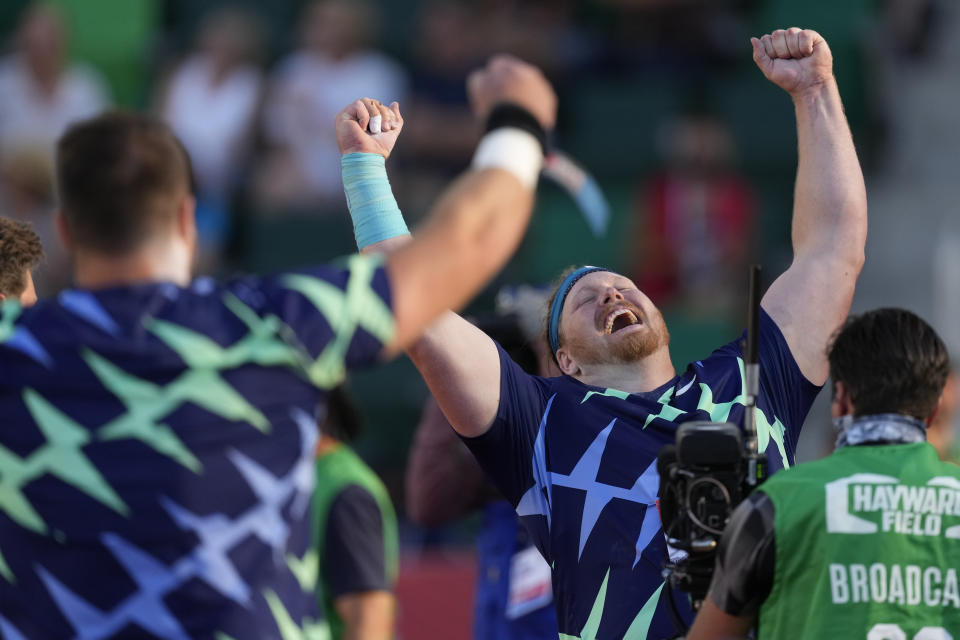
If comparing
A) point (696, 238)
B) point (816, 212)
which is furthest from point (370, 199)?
point (696, 238)

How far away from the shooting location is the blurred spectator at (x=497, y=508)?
462 cm

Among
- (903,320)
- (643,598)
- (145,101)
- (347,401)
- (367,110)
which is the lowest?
(643,598)

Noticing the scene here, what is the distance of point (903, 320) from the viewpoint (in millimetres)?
2744

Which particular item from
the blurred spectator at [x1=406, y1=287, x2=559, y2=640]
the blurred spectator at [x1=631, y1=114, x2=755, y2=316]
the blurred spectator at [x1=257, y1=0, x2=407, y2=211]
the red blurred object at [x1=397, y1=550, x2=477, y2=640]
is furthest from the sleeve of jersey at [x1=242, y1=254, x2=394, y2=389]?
the blurred spectator at [x1=257, y1=0, x2=407, y2=211]

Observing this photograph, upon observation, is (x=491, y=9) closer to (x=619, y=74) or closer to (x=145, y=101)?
(x=619, y=74)

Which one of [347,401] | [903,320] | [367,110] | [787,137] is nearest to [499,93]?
[367,110]

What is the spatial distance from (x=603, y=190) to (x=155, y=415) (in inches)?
297

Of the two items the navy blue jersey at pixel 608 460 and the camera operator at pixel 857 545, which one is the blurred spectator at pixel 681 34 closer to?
the navy blue jersey at pixel 608 460

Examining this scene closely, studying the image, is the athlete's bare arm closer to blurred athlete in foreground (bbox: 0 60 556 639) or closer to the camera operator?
blurred athlete in foreground (bbox: 0 60 556 639)

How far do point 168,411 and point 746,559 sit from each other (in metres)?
1.11

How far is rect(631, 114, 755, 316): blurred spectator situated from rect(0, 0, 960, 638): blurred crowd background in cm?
1

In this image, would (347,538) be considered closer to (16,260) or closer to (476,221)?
(16,260)

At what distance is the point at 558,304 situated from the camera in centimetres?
389

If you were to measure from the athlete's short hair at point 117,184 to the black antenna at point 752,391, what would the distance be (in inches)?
48.3
